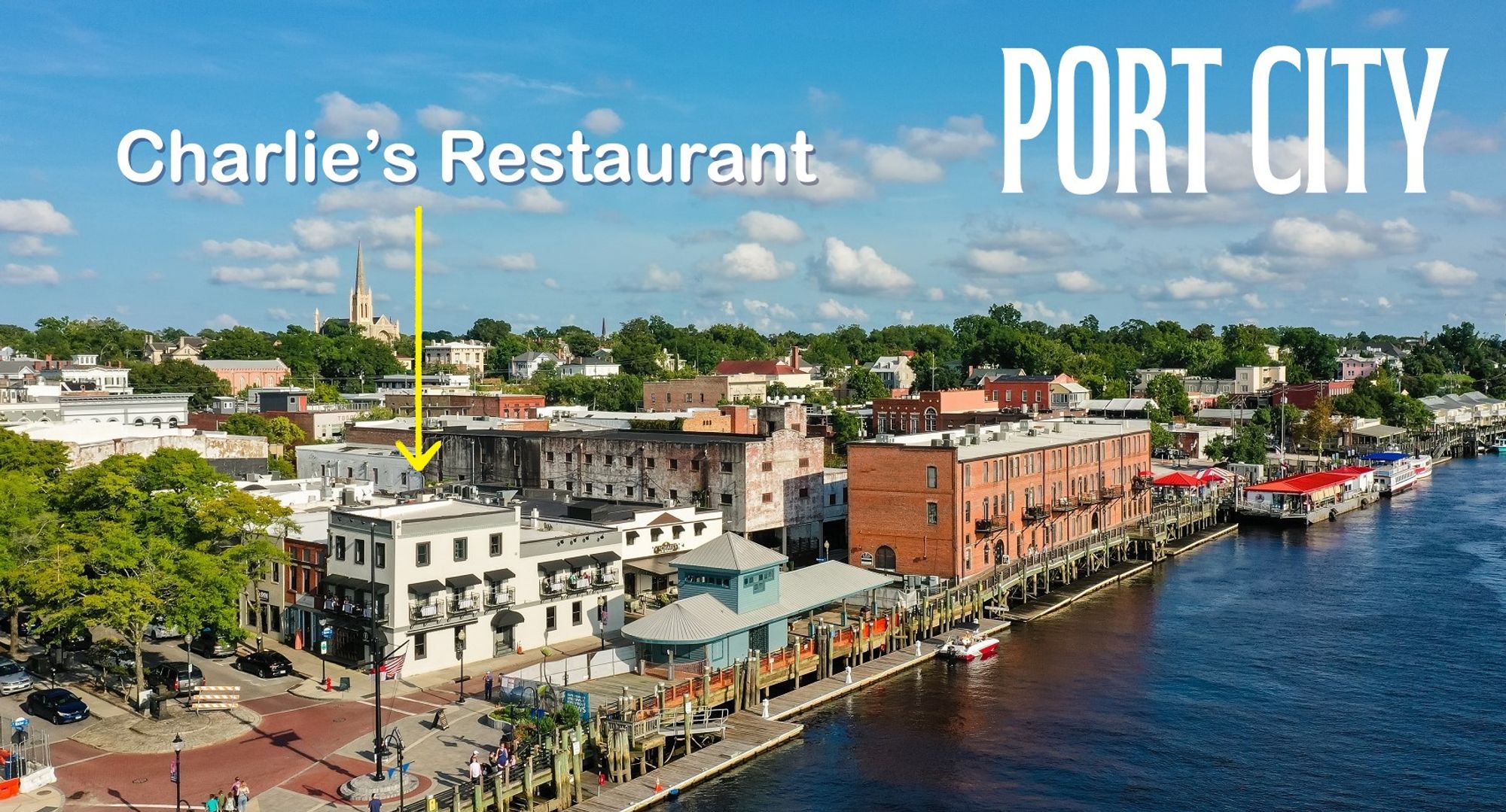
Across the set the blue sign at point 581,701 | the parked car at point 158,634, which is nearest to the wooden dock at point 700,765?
the blue sign at point 581,701

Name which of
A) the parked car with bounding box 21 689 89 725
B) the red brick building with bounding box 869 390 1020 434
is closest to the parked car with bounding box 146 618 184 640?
the parked car with bounding box 21 689 89 725

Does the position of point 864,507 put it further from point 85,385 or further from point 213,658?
point 85,385

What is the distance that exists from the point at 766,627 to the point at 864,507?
20819mm

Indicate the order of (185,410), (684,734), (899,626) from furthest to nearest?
(185,410)
(899,626)
(684,734)

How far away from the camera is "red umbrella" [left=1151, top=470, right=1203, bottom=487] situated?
106m

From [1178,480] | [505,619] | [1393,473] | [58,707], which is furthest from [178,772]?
[1393,473]

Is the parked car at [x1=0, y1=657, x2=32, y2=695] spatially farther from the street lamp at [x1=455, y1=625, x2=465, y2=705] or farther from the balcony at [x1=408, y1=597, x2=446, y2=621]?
the street lamp at [x1=455, y1=625, x2=465, y2=705]

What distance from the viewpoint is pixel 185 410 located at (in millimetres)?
120562

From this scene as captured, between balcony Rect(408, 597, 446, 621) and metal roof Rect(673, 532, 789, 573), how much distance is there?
10615mm

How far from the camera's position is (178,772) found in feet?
111

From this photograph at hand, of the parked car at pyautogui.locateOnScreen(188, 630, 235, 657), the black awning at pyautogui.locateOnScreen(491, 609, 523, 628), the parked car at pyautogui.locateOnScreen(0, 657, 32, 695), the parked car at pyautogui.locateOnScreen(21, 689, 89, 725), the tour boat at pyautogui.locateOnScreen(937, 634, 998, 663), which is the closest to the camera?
the parked car at pyautogui.locateOnScreen(21, 689, 89, 725)

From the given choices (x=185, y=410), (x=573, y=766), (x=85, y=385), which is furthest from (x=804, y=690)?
(x=85, y=385)

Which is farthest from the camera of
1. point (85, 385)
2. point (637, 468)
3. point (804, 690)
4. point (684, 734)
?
point (85, 385)

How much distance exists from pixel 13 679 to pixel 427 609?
16.5 meters
